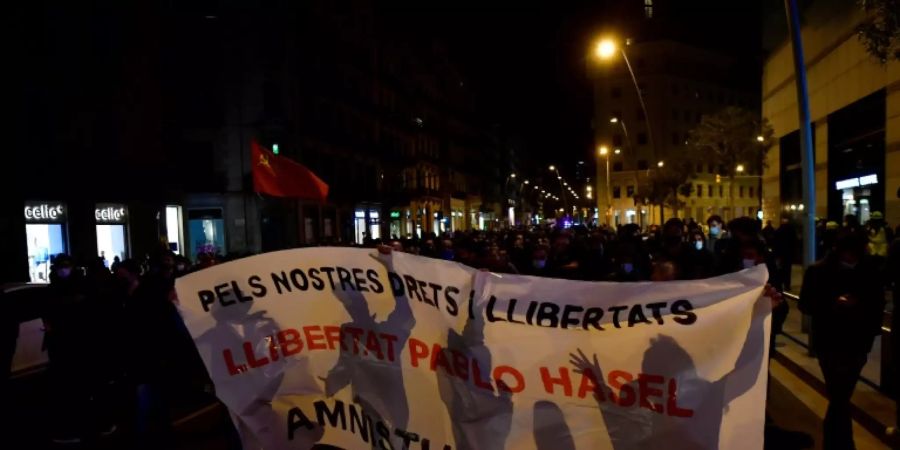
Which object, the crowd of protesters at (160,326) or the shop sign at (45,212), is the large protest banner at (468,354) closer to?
the crowd of protesters at (160,326)

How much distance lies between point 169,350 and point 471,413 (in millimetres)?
3323

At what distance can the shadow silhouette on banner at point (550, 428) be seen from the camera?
4.16 m

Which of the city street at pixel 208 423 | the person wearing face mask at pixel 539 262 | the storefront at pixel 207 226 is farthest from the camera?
the storefront at pixel 207 226

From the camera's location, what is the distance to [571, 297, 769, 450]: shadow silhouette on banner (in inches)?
154

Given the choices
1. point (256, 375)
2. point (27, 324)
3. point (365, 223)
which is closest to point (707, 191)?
point (365, 223)

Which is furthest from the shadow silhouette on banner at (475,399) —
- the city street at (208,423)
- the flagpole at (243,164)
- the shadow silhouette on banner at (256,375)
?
the flagpole at (243,164)

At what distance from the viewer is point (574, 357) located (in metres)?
4.20

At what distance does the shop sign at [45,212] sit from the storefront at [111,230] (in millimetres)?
1208

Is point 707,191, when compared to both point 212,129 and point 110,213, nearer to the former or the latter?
point 212,129

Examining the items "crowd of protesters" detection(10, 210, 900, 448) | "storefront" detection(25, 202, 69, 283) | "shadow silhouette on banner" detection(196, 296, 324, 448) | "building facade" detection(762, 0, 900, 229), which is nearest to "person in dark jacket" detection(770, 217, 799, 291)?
"building facade" detection(762, 0, 900, 229)

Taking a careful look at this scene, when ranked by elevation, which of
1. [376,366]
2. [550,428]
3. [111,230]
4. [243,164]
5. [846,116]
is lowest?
[550,428]

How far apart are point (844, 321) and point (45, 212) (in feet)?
70.7

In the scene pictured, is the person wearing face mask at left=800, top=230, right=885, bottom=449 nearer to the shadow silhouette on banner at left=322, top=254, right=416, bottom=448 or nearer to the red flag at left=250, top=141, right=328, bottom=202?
the shadow silhouette on banner at left=322, top=254, right=416, bottom=448

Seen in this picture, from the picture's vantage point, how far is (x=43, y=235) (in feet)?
69.0
